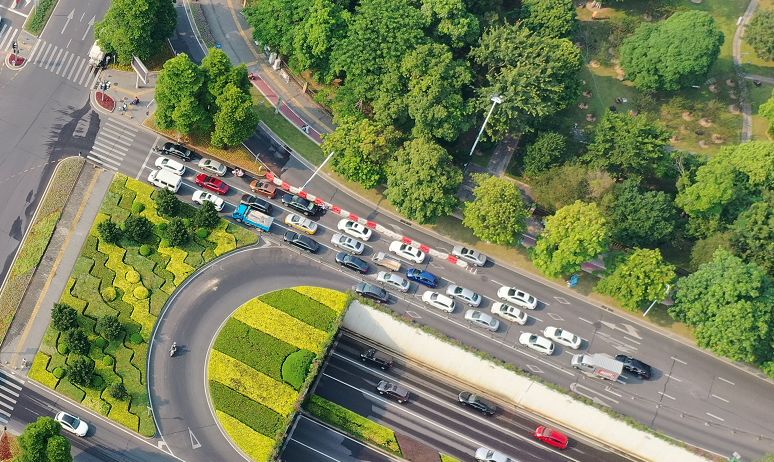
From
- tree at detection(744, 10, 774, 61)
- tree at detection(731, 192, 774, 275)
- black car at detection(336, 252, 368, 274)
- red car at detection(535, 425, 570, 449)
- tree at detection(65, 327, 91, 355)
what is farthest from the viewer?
tree at detection(744, 10, 774, 61)

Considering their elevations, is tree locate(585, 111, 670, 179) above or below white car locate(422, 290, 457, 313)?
above

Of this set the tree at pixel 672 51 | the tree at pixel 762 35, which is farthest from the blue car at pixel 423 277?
the tree at pixel 762 35

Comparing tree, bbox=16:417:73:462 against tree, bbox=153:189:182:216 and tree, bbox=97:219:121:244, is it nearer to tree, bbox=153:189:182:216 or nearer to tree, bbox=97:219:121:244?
tree, bbox=97:219:121:244

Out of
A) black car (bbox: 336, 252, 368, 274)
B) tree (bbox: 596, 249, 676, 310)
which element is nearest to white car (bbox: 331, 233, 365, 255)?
black car (bbox: 336, 252, 368, 274)

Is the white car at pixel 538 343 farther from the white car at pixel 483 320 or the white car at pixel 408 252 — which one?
the white car at pixel 408 252

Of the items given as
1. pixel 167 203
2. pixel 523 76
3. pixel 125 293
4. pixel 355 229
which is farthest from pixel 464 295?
pixel 125 293

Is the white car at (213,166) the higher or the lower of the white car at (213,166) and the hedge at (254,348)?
the higher

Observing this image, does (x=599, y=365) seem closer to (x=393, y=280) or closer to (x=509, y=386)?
(x=509, y=386)
